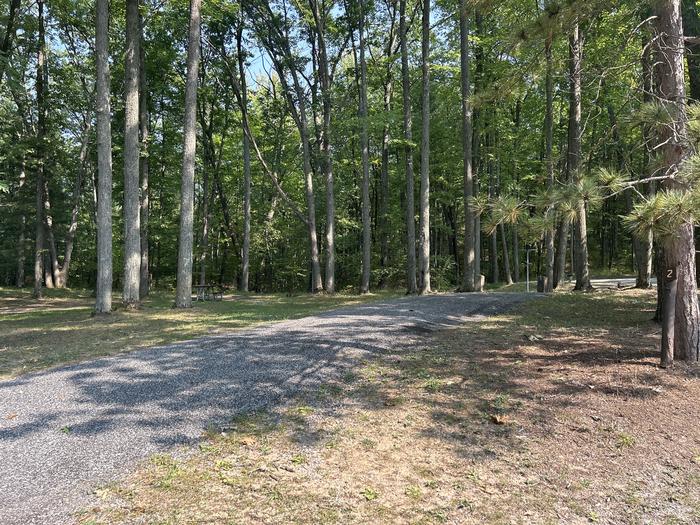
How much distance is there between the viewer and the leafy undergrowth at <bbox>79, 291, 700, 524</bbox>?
2.69 metres

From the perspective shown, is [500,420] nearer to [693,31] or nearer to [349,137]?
[693,31]

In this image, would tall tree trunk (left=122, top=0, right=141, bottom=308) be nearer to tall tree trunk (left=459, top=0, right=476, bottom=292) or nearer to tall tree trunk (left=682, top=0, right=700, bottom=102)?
tall tree trunk (left=459, top=0, right=476, bottom=292)

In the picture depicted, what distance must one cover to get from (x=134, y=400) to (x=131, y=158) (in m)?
9.49

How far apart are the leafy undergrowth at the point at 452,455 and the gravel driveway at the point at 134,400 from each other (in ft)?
0.83

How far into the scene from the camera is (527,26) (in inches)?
224

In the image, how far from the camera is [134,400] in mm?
4207

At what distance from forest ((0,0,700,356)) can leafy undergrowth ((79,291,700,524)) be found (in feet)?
5.13

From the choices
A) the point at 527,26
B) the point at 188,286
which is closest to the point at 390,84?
the point at 188,286

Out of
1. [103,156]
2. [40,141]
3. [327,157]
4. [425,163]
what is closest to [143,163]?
[40,141]

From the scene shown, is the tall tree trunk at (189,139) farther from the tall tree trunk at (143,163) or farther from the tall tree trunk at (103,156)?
the tall tree trunk at (143,163)

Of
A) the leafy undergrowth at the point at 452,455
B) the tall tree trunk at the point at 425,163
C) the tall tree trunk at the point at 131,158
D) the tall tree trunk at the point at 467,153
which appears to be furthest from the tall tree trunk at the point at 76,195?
the leafy undergrowth at the point at 452,455

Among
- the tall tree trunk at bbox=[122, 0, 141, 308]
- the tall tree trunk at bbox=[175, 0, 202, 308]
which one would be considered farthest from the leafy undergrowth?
the tall tree trunk at bbox=[122, 0, 141, 308]

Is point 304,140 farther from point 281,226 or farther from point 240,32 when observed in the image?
point 281,226

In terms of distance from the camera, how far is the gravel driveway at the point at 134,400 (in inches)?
113
